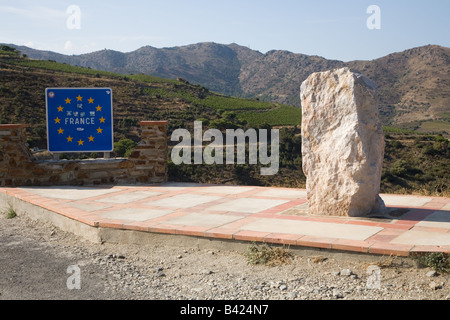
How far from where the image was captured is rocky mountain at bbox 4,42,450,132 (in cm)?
6256

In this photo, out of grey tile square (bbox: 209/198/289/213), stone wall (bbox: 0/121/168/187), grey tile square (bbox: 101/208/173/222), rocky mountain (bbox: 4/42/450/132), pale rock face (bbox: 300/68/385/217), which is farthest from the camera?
rocky mountain (bbox: 4/42/450/132)

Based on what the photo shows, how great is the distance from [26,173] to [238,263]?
17.7 ft

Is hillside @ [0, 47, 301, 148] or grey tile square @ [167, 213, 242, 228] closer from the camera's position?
grey tile square @ [167, 213, 242, 228]

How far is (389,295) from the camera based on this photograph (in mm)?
3807

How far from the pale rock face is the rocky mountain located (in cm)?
4854

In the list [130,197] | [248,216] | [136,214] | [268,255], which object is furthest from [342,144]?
[130,197]

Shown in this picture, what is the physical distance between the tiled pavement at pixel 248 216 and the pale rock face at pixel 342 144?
0.25m

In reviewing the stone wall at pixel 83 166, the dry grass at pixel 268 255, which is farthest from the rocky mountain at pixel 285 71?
the dry grass at pixel 268 255

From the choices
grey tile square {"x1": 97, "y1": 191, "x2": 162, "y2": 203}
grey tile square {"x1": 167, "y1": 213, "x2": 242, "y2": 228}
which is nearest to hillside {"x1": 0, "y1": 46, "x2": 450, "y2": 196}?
grey tile square {"x1": 97, "y1": 191, "x2": 162, "y2": 203}

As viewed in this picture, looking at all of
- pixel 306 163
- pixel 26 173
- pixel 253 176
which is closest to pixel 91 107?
pixel 26 173

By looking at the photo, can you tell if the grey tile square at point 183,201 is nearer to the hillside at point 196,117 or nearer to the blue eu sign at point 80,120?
the blue eu sign at point 80,120

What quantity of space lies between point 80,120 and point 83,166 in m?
0.89

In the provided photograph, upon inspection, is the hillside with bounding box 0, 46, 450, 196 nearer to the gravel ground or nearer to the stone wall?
the stone wall

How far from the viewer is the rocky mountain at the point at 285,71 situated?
205 feet
